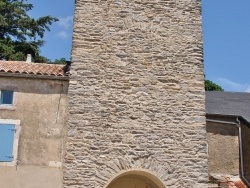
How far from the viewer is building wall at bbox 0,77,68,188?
9.89 meters

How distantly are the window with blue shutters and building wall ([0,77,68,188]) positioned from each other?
10 cm

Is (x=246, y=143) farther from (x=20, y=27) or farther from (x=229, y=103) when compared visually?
(x=20, y=27)

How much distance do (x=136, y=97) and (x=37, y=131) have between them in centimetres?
281

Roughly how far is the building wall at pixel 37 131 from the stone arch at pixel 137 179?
1.58 m

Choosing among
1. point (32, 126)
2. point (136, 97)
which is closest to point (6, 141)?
point (32, 126)

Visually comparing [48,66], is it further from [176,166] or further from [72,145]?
[176,166]

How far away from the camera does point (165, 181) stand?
10133 millimetres

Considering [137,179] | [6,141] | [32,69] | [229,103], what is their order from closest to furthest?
1. [6,141]
2. [32,69]
3. [137,179]
4. [229,103]

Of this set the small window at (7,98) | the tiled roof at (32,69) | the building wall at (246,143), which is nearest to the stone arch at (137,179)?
the tiled roof at (32,69)

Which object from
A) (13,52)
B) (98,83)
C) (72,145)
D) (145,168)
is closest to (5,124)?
(72,145)

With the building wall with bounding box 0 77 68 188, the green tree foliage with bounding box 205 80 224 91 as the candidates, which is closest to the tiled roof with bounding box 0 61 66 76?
the building wall with bounding box 0 77 68 188

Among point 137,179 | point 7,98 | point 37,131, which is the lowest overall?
point 137,179

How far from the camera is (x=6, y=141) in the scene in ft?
33.1

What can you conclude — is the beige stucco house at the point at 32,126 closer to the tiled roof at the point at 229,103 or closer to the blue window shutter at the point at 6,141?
the blue window shutter at the point at 6,141
